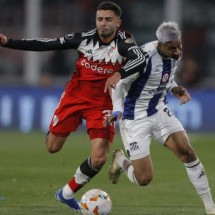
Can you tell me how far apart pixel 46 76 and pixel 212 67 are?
4.92m

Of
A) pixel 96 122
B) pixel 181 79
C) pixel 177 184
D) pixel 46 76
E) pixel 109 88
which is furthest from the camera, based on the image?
pixel 46 76

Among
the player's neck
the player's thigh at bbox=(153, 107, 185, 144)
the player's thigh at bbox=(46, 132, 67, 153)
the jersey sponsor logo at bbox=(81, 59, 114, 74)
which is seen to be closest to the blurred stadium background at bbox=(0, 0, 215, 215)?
the player's thigh at bbox=(46, 132, 67, 153)

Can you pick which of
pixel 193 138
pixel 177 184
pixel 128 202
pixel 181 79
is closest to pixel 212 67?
pixel 181 79

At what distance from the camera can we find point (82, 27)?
1125 inches

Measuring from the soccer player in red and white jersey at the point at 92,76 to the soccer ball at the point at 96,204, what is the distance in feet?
3.26

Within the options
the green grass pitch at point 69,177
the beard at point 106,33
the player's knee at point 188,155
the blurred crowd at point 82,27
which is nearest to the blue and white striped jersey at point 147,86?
the beard at point 106,33

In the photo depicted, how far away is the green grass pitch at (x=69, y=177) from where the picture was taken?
11688 mm

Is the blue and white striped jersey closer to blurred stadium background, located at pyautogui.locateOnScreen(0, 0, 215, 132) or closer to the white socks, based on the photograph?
the white socks

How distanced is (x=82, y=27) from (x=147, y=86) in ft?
57.4

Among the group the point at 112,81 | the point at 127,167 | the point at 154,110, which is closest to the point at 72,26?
the point at 127,167

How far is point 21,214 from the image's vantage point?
11.0 m

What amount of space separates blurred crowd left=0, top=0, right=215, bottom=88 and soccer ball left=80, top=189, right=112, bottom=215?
1751 centimetres

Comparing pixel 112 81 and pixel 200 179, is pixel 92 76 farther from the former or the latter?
pixel 200 179

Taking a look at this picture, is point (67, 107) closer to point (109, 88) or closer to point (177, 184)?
point (109, 88)
